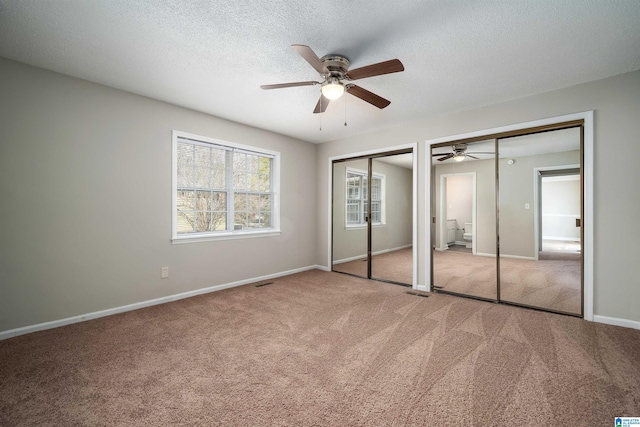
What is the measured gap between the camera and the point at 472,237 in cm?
419

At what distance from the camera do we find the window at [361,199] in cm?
507

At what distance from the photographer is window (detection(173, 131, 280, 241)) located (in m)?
3.96

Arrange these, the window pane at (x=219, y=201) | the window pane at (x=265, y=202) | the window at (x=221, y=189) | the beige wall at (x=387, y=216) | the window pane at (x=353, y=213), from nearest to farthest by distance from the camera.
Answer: the window at (x=221, y=189), the window pane at (x=219, y=201), the beige wall at (x=387, y=216), the window pane at (x=265, y=202), the window pane at (x=353, y=213)

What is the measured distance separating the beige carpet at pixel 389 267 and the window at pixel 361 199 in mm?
655

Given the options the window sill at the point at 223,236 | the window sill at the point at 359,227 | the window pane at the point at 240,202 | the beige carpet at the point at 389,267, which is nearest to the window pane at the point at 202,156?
the window pane at the point at 240,202

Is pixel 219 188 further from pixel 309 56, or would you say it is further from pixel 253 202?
pixel 309 56

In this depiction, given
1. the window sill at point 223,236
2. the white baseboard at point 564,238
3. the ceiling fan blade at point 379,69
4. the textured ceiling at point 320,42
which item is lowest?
the window sill at point 223,236

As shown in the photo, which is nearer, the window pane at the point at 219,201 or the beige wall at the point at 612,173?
the beige wall at the point at 612,173

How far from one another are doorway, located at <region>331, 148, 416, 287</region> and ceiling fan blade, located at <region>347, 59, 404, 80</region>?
239cm

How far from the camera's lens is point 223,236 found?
4.30 metres

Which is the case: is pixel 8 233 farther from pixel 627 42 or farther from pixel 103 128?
pixel 627 42

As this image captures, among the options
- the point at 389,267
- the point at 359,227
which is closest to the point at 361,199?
the point at 359,227

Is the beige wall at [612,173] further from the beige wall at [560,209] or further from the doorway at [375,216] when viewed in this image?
the doorway at [375,216]

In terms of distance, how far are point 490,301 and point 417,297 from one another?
3.06 ft
